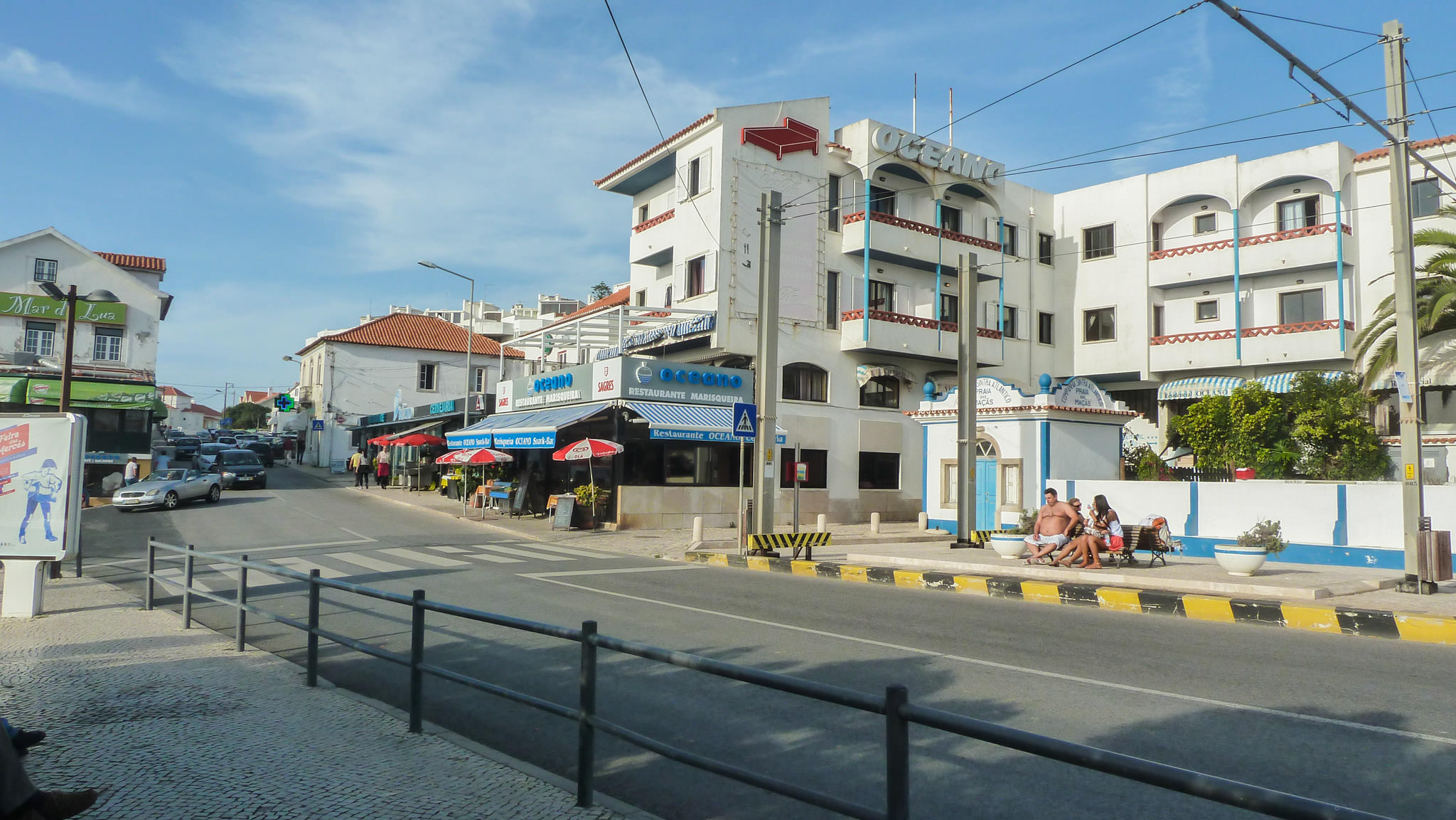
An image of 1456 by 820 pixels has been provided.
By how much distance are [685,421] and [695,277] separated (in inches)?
253

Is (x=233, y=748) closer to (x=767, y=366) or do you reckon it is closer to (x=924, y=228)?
(x=767, y=366)

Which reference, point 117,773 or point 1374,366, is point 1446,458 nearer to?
point 1374,366

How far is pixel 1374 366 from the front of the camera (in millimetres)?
25641

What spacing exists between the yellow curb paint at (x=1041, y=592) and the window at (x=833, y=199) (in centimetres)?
2037

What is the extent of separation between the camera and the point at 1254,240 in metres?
31.5

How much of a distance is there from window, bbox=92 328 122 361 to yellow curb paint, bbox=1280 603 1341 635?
47810mm

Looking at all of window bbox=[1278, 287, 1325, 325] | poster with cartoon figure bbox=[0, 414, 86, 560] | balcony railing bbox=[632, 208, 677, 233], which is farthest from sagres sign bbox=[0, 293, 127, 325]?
window bbox=[1278, 287, 1325, 325]

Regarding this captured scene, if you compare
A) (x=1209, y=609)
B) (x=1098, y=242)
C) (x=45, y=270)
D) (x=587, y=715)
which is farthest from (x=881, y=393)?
(x=45, y=270)

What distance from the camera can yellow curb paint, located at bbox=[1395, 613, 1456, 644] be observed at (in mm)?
9852

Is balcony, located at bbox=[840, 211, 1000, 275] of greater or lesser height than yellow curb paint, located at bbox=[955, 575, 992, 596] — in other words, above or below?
above

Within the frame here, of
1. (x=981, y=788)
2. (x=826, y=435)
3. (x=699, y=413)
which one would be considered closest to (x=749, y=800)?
(x=981, y=788)

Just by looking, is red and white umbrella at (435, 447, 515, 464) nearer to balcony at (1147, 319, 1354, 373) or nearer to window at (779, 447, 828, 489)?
window at (779, 447, 828, 489)

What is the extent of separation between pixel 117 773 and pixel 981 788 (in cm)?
470

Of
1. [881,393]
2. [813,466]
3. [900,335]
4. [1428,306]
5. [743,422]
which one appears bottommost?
[813,466]
